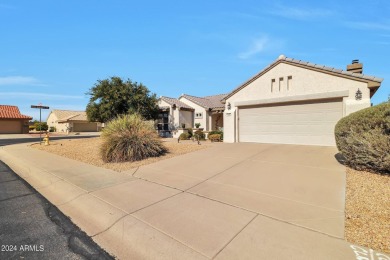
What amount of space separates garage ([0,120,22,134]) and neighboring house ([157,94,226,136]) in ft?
93.3

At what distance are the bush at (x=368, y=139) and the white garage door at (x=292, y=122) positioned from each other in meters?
4.65

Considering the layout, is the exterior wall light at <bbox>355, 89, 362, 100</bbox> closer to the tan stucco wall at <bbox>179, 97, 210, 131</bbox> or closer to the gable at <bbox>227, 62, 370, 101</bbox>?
the gable at <bbox>227, 62, 370, 101</bbox>

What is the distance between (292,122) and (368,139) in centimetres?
655

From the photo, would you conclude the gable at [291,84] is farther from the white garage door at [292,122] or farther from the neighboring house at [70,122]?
the neighboring house at [70,122]

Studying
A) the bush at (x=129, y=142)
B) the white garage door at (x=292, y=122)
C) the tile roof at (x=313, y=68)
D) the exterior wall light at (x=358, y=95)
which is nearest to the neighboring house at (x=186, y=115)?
the white garage door at (x=292, y=122)

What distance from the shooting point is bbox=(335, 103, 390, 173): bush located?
18.0ft

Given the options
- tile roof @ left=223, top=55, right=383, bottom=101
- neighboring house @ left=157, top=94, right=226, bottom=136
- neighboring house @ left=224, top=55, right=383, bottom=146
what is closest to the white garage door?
neighboring house @ left=224, top=55, right=383, bottom=146

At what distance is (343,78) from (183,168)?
9.55 meters

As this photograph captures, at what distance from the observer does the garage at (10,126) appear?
33.5 m

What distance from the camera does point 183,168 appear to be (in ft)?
25.1

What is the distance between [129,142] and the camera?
923 cm

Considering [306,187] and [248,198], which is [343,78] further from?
[248,198]

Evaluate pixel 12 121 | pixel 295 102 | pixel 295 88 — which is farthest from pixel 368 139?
pixel 12 121

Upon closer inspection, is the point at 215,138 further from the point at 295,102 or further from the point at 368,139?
the point at 368,139
